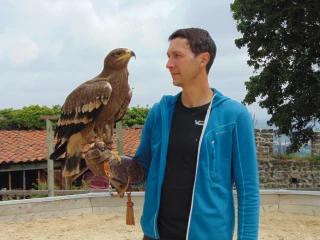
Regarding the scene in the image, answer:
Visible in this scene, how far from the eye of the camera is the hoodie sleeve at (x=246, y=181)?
1.77 metres

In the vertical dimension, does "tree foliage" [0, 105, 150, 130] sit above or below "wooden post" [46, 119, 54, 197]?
above

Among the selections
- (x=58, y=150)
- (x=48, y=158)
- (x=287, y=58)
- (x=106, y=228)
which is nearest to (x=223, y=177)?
(x=58, y=150)

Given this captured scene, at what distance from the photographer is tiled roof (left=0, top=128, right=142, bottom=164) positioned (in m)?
12.1

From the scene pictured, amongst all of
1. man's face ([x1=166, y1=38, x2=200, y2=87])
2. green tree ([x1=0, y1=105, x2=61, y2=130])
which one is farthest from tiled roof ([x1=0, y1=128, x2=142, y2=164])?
man's face ([x1=166, y1=38, x2=200, y2=87])

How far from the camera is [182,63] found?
5.91ft

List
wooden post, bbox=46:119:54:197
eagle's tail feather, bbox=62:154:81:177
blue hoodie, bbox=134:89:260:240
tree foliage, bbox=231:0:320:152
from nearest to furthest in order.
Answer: blue hoodie, bbox=134:89:260:240, eagle's tail feather, bbox=62:154:81:177, wooden post, bbox=46:119:54:197, tree foliage, bbox=231:0:320:152

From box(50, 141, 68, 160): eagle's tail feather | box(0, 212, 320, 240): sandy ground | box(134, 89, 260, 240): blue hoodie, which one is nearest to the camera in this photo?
box(134, 89, 260, 240): blue hoodie

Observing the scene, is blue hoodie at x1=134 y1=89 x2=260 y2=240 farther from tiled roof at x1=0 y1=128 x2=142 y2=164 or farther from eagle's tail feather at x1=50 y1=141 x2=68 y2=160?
tiled roof at x1=0 y1=128 x2=142 y2=164

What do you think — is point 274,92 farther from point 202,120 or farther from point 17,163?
point 202,120

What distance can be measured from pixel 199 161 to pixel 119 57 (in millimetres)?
1372

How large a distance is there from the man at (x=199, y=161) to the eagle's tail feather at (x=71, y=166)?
4.41 feet

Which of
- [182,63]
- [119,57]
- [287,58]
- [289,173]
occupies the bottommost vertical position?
[289,173]

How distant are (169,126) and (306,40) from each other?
938 centimetres

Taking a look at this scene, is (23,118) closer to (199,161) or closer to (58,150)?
(58,150)
